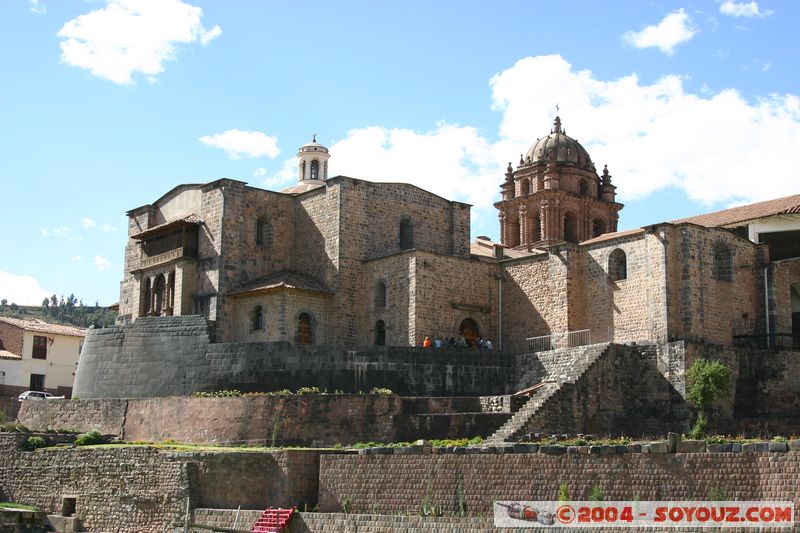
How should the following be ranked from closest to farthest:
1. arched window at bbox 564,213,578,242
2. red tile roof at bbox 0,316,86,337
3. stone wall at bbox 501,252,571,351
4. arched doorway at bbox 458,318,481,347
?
stone wall at bbox 501,252,571,351
arched doorway at bbox 458,318,481,347
arched window at bbox 564,213,578,242
red tile roof at bbox 0,316,86,337

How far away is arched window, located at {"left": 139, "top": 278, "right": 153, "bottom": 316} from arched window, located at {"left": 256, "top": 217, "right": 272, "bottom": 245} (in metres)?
5.12

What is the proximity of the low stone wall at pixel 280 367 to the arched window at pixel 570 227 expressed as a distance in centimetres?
2051

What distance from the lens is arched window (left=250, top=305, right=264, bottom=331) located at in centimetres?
3806

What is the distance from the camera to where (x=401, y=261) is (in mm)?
37562

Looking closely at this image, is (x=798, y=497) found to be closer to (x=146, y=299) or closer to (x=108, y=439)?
(x=108, y=439)

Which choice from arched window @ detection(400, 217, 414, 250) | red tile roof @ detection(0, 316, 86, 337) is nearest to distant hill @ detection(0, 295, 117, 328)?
red tile roof @ detection(0, 316, 86, 337)

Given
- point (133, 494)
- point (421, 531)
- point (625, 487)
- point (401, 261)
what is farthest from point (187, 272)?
point (625, 487)

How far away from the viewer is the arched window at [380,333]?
38344mm

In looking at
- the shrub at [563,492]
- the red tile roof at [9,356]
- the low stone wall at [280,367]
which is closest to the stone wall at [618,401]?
the low stone wall at [280,367]

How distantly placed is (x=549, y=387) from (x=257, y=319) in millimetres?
12451

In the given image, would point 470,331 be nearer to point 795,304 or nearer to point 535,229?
point 795,304

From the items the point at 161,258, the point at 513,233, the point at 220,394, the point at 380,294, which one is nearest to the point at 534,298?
the point at 380,294

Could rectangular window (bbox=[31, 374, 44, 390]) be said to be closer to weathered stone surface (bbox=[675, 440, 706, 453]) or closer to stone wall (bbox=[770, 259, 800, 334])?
stone wall (bbox=[770, 259, 800, 334])

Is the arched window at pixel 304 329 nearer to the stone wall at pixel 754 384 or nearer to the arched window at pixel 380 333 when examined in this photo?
the arched window at pixel 380 333
